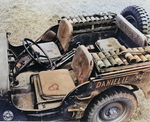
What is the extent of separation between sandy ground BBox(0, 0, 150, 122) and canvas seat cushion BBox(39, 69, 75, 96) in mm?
2703

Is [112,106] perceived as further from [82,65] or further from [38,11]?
[38,11]

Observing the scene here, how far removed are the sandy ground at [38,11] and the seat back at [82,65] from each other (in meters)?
2.92

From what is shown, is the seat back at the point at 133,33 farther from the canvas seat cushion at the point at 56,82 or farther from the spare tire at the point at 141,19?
the canvas seat cushion at the point at 56,82

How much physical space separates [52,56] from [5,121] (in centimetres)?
171

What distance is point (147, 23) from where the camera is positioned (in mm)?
4484

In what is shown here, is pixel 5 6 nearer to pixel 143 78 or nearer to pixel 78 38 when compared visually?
pixel 78 38

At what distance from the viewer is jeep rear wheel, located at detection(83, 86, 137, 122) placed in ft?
10.7

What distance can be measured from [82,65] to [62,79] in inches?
18.6

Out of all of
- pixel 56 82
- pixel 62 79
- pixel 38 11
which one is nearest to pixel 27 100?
pixel 56 82

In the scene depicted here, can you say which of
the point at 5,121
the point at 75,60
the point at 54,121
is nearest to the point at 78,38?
the point at 75,60

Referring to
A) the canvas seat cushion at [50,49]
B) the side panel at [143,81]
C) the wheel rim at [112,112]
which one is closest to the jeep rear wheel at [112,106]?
the wheel rim at [112,112]

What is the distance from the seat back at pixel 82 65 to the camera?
3.15 meters

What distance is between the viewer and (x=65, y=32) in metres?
4.38

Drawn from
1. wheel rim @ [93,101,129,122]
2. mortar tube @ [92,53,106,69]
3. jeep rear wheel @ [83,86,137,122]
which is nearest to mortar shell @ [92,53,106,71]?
mortar tube @ [92,53,106,69]
